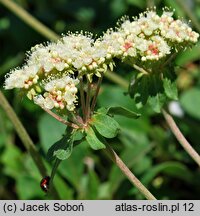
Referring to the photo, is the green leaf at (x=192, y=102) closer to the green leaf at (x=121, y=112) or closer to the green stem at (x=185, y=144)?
the green stem at (x=185, y=144)

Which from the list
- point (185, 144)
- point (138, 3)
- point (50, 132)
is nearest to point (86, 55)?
point (185, 144)

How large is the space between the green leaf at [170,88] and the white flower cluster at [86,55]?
20cm

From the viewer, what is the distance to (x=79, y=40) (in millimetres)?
2535

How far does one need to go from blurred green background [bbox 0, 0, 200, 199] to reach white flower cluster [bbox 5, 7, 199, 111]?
0.43 metres

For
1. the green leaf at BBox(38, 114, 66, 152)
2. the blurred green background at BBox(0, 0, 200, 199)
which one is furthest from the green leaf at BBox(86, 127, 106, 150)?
the green leaf at BBox(38, 114, 66, 152)

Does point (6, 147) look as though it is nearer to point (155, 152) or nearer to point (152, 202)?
point (155, 152)

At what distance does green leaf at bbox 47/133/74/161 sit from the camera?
2406 mm

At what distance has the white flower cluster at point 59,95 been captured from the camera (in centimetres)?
233

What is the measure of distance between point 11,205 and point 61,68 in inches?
31.3

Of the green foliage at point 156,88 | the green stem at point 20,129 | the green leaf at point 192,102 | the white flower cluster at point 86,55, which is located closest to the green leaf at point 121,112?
the white flower cluster at point 86,55

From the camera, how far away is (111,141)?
13.6 feet

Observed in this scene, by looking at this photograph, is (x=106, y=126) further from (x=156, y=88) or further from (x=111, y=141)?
(x=111, y=141)

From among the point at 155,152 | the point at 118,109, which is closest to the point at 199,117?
the point at 155,152

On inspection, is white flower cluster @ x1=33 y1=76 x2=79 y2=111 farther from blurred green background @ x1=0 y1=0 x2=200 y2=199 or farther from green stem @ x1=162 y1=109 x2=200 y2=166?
blurred green background @ x1=0 y1=0 x2=200 y2=199
